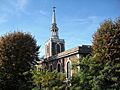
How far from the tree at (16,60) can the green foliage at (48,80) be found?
11.5ft

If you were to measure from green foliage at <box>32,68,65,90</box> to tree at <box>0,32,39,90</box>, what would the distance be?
11.5ft

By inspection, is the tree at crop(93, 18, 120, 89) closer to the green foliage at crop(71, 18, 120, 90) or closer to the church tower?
the green foliage at crop(71, 18, 120, 90)

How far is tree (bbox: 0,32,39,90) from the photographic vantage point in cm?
3697

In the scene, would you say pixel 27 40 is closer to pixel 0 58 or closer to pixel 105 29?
pixel 0 58

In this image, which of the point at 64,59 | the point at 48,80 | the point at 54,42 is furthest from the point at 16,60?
the point at 54,42

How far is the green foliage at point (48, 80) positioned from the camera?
30438mm

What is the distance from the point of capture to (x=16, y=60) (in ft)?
125

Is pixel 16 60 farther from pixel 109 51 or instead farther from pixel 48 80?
pixel 109 51

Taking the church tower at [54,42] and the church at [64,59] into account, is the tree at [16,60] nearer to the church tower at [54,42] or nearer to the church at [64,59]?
the church at [64,59]

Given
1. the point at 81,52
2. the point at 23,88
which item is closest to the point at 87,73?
the point at 81,52

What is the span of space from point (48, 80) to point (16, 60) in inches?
324

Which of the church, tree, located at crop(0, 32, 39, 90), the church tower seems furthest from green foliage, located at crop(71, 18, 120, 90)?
the church tower

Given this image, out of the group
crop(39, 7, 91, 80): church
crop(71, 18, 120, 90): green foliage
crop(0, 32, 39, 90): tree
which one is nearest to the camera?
crop(71, 18, 120, 90): green foliage

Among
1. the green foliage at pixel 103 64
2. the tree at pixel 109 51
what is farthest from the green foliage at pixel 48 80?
the tree at pixel 109 51
